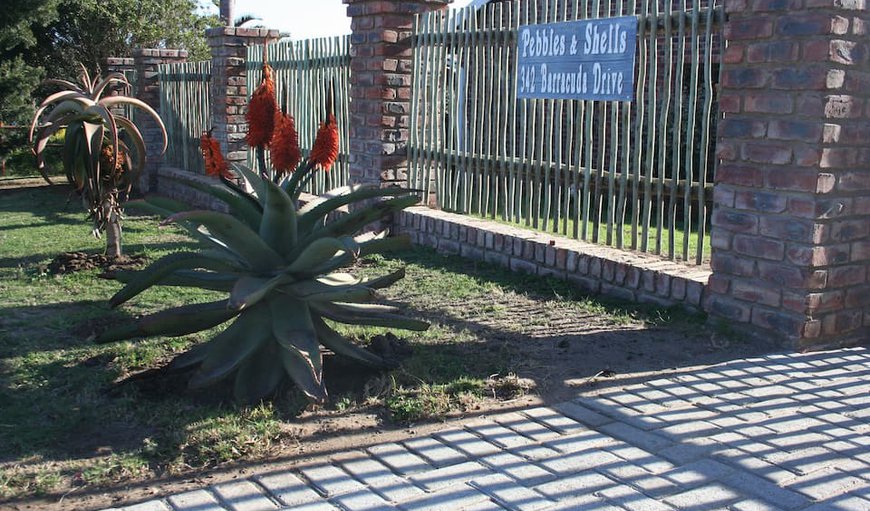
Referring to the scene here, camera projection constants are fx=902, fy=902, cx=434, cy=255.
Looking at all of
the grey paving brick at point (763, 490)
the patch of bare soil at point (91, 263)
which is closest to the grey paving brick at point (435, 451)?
the grey paving brick at point (763, 490)

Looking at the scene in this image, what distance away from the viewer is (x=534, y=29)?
704cm

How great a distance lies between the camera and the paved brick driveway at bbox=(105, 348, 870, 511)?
3.09 meters

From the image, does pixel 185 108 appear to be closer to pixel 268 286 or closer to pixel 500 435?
pixel 268 286

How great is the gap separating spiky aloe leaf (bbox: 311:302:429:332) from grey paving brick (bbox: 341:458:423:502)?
978 millimetres

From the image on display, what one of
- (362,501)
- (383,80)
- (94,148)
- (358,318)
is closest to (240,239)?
(358,318)

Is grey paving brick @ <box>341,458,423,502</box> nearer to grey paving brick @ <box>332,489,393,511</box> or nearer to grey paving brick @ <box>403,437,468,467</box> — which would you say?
grey paving brick @ <box>332,489,393,511</box>

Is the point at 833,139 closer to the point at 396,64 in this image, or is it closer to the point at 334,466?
the point at 334,466

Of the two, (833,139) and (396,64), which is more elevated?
(396,64)

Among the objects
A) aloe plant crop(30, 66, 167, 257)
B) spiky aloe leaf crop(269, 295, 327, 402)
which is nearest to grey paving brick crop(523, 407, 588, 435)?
spiky aloe leaf crop(269, 295, 327, 402)

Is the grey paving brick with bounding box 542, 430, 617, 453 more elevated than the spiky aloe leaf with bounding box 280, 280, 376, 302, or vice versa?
the spiky aloe leaf with bounding box 280, 280, 376, 302

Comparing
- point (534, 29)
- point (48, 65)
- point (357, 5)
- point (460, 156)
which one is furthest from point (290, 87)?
point (48, 65)

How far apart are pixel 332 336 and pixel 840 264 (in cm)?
280

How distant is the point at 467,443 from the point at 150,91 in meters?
11.7

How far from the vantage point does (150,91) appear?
45.6ft
